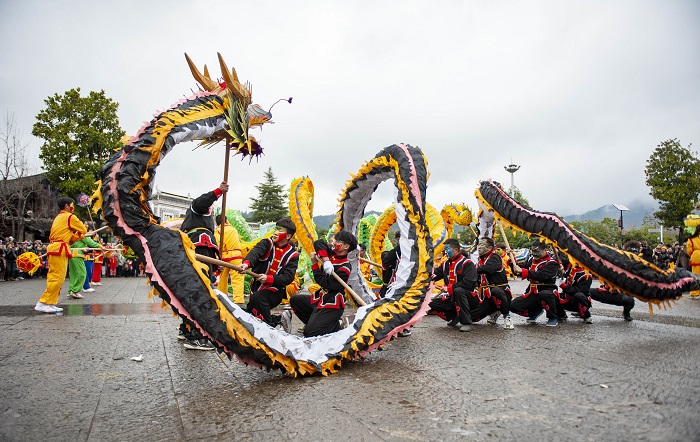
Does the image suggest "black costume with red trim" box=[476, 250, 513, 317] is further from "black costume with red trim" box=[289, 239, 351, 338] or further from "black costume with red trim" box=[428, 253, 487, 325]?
"black costume with red trim" box=[289, 239, 351, 338]

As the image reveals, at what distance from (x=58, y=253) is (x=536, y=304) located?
7.99m

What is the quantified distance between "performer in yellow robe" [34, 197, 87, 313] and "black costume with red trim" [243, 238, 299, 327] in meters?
4.09

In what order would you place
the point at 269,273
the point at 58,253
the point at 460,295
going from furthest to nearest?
the point at 58,253 < the point at 460,295 < the point at 269,273

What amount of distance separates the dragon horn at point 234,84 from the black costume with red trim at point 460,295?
12.4 ft

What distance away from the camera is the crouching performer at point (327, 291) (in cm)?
516

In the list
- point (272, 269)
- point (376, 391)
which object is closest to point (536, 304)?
point (272, 269)

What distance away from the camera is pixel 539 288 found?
24.9ft

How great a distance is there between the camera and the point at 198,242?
5629 mm

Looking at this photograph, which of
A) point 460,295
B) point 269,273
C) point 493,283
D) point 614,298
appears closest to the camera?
point 269,273

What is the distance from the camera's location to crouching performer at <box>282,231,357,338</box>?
5164 millimetres

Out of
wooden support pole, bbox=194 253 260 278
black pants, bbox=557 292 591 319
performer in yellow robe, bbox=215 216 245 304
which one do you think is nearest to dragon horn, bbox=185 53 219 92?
wooden support pole, bbox=194 253 260 278

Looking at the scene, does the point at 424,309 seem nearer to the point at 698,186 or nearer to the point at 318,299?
the point at 318,299

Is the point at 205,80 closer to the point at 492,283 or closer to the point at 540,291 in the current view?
the point at 492,283

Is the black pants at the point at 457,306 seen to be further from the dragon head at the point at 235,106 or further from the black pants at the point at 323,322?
the dragon head at the point at 235,106
